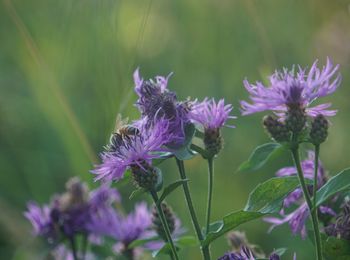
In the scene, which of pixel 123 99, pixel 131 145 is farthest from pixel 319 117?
pixel 123 99

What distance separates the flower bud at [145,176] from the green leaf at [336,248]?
20cm

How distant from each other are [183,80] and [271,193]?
184cm

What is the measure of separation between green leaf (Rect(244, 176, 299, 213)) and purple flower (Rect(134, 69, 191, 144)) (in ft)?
0.33

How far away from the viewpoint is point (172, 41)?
2.91 m

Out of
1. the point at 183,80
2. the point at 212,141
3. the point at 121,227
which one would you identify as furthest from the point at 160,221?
the point at 183,80

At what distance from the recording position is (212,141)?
92 centimetres

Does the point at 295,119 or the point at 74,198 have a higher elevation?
the point at 74,198

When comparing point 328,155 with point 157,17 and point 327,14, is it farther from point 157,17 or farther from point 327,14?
point 157,17

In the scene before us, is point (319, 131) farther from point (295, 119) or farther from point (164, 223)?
point (164, 223)

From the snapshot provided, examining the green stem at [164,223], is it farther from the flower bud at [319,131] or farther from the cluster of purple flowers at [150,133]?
the flower bud at [319,131]

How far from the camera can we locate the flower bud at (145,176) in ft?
2.86

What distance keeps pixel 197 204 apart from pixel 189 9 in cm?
92

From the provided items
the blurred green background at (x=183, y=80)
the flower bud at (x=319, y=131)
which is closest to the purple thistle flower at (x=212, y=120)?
the flower bud at (x=319, y=131)

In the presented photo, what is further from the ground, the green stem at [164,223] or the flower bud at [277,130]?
the flower bud at [277,130]
